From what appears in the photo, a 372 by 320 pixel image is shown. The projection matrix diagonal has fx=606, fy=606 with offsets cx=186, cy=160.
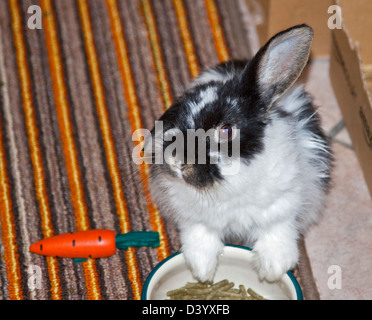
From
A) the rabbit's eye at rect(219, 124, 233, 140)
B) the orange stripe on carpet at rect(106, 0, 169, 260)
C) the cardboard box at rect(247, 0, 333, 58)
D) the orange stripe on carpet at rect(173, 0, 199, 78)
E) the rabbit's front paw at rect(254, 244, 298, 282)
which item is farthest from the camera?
the orange stripe on carpet at rect(173, 0, 199, 78)

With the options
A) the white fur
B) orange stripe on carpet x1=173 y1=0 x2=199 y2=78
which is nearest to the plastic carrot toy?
the white fur

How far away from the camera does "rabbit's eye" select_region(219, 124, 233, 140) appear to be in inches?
47.8

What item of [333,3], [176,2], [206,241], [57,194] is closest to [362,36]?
[333,3]

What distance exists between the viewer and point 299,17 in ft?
6.14

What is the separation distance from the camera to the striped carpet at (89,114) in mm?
1569

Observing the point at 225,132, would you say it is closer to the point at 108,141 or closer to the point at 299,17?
the point at 108,141

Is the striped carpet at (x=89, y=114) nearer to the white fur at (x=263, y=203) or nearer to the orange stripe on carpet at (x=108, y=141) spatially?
the orange stripe on carpet at (x=108, y=141)

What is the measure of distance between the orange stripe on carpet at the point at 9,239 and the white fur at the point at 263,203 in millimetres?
402

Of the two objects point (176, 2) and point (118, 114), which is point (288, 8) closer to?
point (176, 2)

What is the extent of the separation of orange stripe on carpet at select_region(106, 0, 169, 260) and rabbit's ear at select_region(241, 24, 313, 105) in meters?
0.49

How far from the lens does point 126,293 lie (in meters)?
1.53

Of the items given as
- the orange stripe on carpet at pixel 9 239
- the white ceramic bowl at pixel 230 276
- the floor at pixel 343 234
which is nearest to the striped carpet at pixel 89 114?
the orange stripe on carpet at pixel 9 239

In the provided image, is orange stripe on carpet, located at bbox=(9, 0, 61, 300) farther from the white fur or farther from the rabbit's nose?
the rabbit's nose

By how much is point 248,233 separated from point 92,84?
78cm
